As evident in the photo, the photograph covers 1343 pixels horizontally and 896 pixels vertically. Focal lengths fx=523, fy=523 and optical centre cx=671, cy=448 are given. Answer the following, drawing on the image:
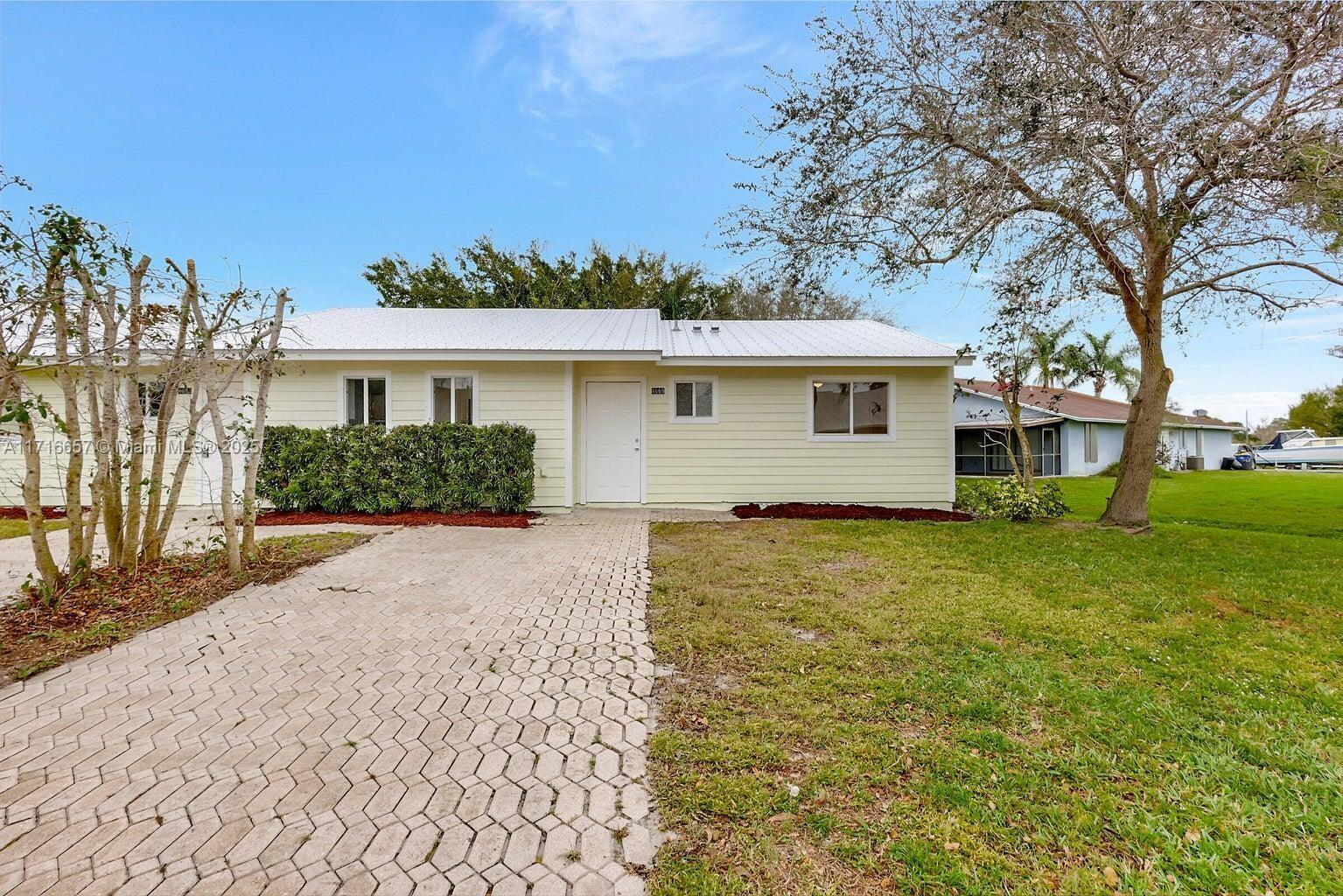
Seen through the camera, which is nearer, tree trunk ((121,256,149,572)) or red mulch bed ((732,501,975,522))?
tree trunk ((121,256,149,572))

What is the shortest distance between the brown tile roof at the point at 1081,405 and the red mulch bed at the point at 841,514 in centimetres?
1258

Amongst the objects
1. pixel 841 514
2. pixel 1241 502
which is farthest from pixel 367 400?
pixel 1241 502

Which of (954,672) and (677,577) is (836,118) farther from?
(954,672)

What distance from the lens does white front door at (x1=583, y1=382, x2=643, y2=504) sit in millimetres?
9633

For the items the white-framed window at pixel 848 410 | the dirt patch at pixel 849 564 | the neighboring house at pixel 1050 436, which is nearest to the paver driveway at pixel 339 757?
the dirt patch at pixel 849 564

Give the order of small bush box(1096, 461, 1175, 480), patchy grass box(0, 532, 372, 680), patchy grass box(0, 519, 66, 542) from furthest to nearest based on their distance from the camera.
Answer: small bush box(1096, 461, 1175, 480) → patchy grass box(0, 519, 66, 542) → patchy grass box(0, 532, 372, 680)

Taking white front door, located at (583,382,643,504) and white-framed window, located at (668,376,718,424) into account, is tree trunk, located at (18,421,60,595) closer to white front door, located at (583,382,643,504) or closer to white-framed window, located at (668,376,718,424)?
white front door, located at (583,382,643,504)

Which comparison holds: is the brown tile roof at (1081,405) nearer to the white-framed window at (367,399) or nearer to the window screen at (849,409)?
the window screen at (849,409)

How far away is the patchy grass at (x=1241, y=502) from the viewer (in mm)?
9219

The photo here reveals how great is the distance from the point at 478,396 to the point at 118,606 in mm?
5529

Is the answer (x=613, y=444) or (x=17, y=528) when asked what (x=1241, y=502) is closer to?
(x=613, y=444)

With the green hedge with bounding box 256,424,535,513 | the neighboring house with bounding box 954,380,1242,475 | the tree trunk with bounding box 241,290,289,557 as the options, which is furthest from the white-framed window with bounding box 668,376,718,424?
the neighboring house with bounding box 954,380,1242,475

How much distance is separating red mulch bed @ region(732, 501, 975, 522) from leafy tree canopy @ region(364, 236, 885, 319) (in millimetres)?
14164

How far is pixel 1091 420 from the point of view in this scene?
20.7m
